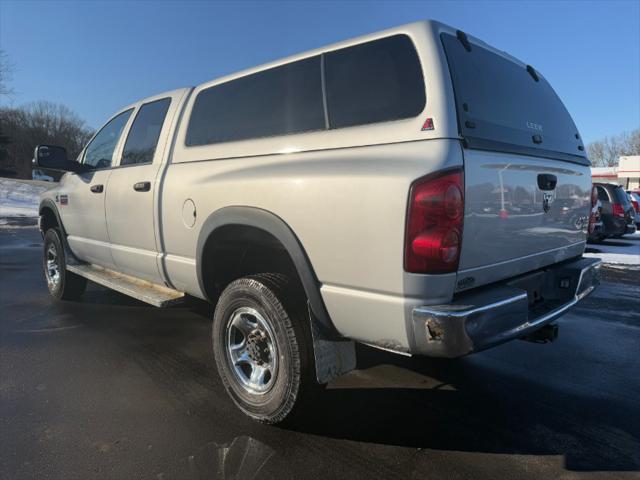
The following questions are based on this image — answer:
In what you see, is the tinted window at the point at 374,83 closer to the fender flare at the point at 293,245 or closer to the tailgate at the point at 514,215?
the tailgate at the point at 514,215

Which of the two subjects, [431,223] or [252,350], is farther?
[252,350]

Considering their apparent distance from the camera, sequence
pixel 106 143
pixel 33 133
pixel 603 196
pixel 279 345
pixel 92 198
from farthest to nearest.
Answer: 1. pixel 33 133
2. pixel 603 196
3. pixel 106 143
4. pixel 92 198
5. pixel 279 345

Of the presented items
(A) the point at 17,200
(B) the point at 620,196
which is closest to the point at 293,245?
(B) the point at 620,196

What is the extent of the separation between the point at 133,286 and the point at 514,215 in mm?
3197

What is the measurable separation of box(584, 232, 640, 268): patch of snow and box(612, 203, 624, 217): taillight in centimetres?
87

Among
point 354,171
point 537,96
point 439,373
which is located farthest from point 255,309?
point 537,96

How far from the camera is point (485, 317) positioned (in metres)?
2.11

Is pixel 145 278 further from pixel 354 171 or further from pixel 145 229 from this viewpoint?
pixel 354 171

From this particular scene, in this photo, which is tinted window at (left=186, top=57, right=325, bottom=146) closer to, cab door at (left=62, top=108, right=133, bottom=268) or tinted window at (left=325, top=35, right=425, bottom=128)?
tinted window at (left=325, top=35, right=425, bottom=128)

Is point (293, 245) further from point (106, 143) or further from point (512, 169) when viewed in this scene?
point (106, 143)

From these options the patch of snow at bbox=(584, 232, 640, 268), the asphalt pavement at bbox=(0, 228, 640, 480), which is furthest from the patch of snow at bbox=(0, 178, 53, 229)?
the patch of snow at bbox=(584, 232, 640, 268)

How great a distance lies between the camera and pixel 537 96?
10.4ft

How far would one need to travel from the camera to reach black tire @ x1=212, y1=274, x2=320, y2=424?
252 centimetres

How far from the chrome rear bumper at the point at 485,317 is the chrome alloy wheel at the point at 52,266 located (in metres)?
4.98
